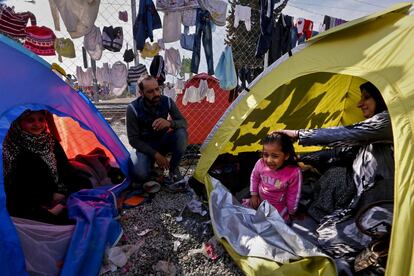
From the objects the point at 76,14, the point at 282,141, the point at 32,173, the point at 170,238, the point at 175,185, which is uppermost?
the point at 76,14

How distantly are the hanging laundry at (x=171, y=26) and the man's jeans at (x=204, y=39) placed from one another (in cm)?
28

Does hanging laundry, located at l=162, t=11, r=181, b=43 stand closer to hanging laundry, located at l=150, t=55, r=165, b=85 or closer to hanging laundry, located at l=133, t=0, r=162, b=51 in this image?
hanging laundry, located at l=133, t=0, r=162, b=51

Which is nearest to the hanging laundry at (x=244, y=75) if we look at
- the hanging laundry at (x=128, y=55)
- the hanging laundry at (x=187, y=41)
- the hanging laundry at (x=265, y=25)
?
the hanging laundry at (x=265, y=25)

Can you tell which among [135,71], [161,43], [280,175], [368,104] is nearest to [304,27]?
[161,43]

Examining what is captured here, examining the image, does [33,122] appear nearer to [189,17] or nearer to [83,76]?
[83,76]

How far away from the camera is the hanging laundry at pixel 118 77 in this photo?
4.13 meters

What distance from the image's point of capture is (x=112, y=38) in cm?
389

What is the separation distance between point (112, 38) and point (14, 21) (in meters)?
1.08

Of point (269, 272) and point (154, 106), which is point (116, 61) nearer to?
point (154, 106)

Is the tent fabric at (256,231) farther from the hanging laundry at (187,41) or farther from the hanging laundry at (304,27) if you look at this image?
the hanging laundry at (304,27)

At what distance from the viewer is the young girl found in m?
2.12

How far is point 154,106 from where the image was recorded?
3010mm

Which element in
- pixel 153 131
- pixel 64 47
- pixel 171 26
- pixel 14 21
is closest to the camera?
pixel 153 131

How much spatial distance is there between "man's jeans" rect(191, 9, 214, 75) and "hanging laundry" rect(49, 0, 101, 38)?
1.29 meters
